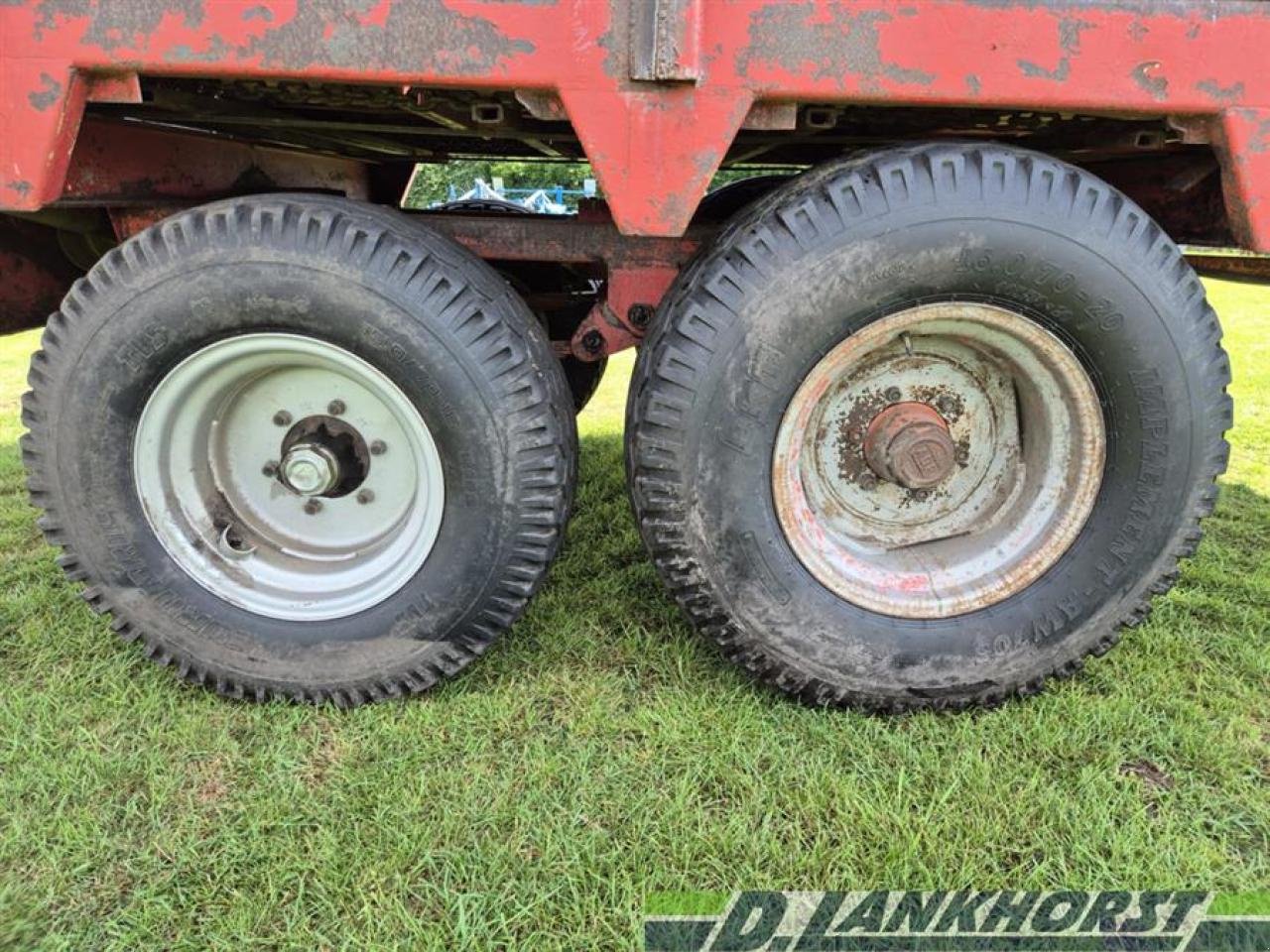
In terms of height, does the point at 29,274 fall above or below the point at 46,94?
below

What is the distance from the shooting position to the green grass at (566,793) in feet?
5.29

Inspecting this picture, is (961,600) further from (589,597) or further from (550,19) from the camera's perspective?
(550,19)

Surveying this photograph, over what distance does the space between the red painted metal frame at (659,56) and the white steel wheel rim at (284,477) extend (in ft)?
1.96

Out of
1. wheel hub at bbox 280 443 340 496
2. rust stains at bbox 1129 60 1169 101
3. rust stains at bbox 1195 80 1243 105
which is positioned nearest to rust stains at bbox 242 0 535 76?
wheel hub at bbox 280 443 340 496

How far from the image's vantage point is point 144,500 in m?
2.13

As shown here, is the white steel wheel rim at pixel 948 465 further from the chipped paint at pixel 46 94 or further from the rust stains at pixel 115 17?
the chipped paint at pixel 46 94

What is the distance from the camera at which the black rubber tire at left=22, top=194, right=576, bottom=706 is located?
1.93 meters

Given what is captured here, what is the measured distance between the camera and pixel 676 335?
1.92 meters

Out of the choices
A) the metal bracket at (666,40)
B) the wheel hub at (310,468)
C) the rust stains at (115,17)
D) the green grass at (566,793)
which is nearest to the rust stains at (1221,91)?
the metal bracket at (666,40)

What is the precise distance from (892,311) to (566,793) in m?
1.34

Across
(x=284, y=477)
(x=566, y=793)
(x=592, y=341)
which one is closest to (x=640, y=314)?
(x=592, y=341)

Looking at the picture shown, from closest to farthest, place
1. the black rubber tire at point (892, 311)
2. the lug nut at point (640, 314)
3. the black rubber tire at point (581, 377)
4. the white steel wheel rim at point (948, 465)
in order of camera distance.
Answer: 1. the black rubber tire at point (892, 311)
2. the white steel wheel rim at point (948, 465)
3. the lug nut at point (640, 314)
4. the black rubber tire at point (581, 377)

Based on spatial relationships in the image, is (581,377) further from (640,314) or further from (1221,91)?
(1221,91)

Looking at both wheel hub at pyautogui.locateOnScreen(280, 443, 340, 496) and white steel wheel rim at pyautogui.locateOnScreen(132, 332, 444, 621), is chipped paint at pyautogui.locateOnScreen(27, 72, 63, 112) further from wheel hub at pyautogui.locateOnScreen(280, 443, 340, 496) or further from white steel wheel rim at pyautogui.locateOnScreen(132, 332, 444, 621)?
wheel hub at pyautogui.locateOnScreen(280, 443, 340, 496)
